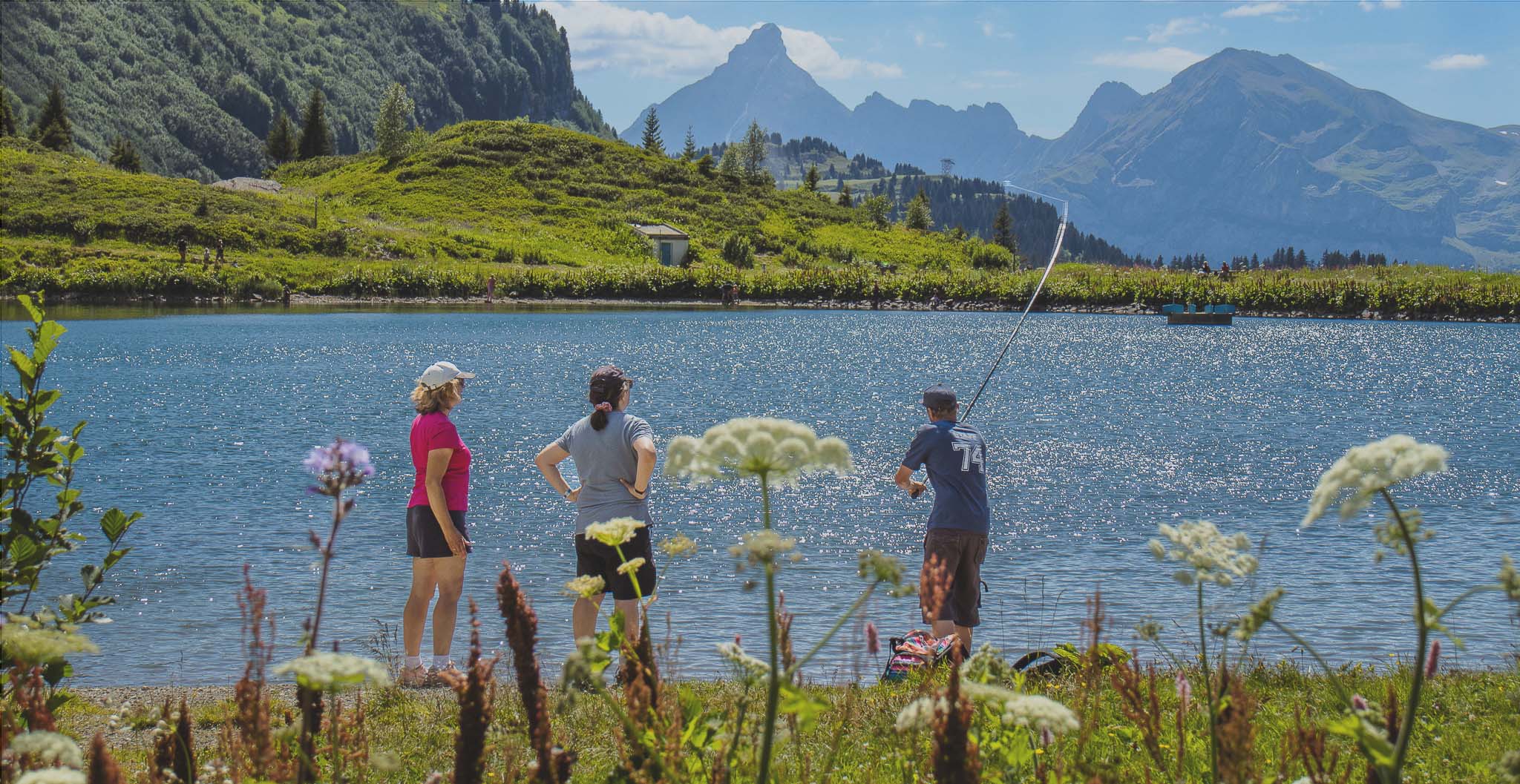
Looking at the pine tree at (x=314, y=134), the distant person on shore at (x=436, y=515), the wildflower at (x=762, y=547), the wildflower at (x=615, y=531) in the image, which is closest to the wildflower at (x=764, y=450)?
the wildflower at (x=762, y=547)

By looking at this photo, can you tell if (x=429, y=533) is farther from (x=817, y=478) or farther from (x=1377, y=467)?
(x=817, y=478)

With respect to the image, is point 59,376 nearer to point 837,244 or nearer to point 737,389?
point 737,389

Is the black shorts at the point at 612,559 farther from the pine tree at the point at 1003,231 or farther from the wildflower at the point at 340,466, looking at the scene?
the pine tree at the point at 1003,231

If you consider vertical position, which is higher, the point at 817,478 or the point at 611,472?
the point at 611,472

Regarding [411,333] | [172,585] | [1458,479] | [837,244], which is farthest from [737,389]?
[837,244]

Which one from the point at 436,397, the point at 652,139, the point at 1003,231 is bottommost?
the point at 436,397

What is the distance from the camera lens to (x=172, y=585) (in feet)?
40.8

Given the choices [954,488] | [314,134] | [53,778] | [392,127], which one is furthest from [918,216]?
[53,778]

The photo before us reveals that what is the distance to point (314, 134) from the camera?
463ft

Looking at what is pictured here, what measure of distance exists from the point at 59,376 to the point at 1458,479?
34.9m

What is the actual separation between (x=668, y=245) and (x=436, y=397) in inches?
3532

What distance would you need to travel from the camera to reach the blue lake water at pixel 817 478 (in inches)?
447

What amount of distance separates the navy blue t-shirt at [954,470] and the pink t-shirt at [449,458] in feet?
10.6

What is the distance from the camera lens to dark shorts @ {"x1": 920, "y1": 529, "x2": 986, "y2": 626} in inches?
338
